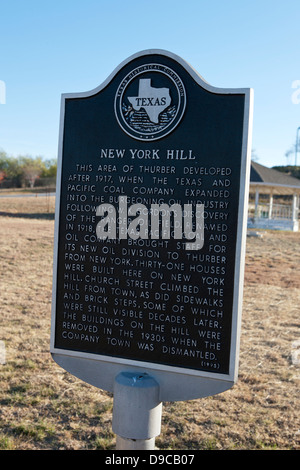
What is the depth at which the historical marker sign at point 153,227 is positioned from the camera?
9.78 feet

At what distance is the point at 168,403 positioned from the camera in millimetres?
4617

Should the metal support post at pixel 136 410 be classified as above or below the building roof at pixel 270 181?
below

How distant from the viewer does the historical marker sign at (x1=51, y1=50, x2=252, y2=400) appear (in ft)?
9.78

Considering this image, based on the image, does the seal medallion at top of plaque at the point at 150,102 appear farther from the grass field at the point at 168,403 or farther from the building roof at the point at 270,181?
the building roof at the point at 270,181

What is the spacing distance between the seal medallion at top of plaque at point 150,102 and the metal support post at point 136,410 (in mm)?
1655

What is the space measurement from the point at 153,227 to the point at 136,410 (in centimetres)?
124

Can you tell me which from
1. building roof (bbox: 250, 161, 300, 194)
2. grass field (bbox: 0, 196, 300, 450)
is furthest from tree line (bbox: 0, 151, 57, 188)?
grass field (bbox: 0, 196, 300, 450)

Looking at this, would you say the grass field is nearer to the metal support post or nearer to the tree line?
the metal support post

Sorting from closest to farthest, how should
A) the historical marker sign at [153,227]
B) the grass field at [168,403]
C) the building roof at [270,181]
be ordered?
the historical marker sign at [153,227]
the grass field at [168,403]
the building roof at [270,181]

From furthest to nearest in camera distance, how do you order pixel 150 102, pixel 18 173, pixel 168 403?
pixel 18 173, pixel 168 403, pixel 150 102

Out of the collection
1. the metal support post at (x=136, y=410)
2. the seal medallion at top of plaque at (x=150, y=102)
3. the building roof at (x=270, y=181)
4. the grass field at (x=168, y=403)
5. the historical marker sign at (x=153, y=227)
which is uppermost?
the building roof at (x=270, y=181)

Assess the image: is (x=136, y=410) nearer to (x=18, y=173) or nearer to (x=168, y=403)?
(x=168, y=403)

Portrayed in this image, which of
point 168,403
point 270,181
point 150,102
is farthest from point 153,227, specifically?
point 270,181

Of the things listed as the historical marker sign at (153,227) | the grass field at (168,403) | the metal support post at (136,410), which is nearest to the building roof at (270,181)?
the grass field at (168,403)
